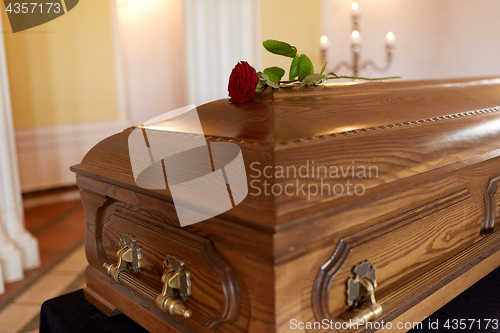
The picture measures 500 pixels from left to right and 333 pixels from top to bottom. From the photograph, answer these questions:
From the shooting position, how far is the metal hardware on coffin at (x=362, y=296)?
0.70m

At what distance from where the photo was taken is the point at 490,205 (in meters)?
1.07

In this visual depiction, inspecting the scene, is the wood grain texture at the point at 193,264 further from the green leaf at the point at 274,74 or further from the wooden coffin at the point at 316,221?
the green leaf at the point at 274,74

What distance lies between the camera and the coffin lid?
0.65m

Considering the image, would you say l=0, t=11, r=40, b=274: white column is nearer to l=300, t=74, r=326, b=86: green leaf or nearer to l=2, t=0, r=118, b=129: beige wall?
l=2, t=0, r=118, b=129: beige wall

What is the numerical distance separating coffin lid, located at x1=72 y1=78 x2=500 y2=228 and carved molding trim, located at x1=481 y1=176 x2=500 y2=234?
11cm

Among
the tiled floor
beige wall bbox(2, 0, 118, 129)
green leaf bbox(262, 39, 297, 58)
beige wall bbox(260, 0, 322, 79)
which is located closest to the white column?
the tiled floor

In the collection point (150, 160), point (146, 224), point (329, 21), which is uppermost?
point (329, 21)

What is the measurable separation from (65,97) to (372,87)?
400 cm

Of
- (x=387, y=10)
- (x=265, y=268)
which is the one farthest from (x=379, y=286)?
(x=387, y=10)

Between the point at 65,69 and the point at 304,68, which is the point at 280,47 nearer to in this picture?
the point at 304,68

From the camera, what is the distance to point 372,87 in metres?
1.11

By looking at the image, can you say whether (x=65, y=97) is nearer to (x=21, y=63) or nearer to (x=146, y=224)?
(x=21, y=63)

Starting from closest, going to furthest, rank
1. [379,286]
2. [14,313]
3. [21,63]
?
[379,286]
[14,313]
[21,63]

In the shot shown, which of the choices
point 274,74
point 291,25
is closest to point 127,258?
point 274,74
